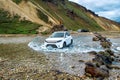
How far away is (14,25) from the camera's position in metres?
101

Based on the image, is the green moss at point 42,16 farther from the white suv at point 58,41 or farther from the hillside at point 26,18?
the white suv at point 58,41

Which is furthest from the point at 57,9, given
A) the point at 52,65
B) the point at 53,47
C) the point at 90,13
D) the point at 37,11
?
the point at 52,65

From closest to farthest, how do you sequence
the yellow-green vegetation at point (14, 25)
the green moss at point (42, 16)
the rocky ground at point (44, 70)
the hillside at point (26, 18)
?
the rocky ground at point (44, 70)
the yellow-green vegetation at point (14, 25)
the hillside at point (26, 18)
the green moss at point (42, 16)

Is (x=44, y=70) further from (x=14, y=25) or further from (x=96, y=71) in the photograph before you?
(x=14, y=25)

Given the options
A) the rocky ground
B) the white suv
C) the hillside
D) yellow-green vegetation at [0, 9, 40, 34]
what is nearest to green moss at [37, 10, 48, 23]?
the hillside

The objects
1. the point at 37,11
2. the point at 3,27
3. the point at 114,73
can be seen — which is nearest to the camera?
the point at 114,73

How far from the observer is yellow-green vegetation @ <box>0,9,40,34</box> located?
94219 millimetres

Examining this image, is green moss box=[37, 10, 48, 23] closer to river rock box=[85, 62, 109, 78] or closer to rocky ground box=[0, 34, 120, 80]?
rocky ground box=[0, 34, 120, 80]

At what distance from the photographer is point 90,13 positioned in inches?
7185

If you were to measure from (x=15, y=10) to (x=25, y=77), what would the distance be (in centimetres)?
9189

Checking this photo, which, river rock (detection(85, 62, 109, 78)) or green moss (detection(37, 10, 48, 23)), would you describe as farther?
green moss (detection(37, 10, 48, 23))

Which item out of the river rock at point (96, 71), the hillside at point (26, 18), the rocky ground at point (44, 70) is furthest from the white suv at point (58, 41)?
the hillside at point (26, 18)

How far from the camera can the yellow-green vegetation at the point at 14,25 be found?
94219mm

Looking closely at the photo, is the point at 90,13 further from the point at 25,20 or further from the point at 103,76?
the point at 103,76
